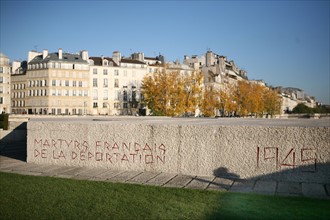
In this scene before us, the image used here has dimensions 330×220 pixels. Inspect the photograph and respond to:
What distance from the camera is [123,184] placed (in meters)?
8.97

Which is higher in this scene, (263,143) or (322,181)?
(263,143)

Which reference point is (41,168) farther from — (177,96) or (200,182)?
(177,96)

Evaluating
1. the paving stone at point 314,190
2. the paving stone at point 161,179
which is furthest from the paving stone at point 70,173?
the paving stone at point 314,190

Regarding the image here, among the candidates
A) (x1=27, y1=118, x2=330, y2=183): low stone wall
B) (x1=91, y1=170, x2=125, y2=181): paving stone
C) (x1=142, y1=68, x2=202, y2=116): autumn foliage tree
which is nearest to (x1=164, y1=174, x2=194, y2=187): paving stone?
(x1=27, y1=118, x2=330, y2=183): low stone wall

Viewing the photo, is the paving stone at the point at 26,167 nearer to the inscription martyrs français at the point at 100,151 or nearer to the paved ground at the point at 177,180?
the paved ground at the point at 177,180

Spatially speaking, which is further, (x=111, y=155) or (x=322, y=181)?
(x=111, y=155)

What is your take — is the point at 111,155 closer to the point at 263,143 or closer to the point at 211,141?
the point at 211,141

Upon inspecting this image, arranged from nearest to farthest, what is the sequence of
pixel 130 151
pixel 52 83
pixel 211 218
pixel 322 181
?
pixel 211 218
pixel 322 181
pixel 130 151
pixel 52 83

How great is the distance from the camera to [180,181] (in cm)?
942

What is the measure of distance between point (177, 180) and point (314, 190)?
Answer: 371 centimetres

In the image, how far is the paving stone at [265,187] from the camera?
26.8ft

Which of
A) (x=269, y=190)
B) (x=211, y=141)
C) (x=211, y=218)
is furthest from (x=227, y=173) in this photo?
(x=211, y=218)

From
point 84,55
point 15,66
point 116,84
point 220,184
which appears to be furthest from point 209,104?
point 15,66

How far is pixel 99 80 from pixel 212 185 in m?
87.1
